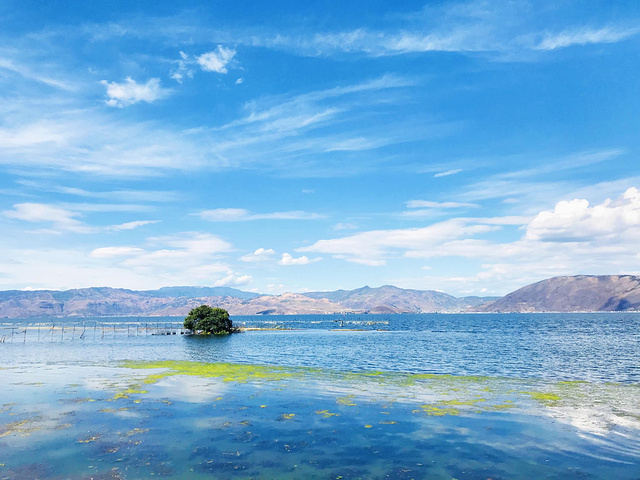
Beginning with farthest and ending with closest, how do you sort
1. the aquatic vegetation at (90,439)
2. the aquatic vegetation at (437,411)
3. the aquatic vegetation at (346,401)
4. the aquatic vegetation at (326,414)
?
the aquatic vegetation at (346,401)
the aquatic vegetation at (437,411)
the aquatic vegetation at (326,414)
the aquatic vegetation at (90,439)

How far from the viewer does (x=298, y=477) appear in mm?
22188

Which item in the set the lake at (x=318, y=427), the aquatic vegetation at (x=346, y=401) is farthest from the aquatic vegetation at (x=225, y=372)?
the aquatic vegetation at (x=346, y=401)

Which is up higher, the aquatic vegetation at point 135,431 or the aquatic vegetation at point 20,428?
the aquatic vegetation at point 20,428

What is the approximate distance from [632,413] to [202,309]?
176 metres

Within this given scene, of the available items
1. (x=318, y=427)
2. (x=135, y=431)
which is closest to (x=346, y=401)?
(x=318, y=427)

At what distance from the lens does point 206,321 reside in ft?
620

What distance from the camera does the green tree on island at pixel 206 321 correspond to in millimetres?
186875

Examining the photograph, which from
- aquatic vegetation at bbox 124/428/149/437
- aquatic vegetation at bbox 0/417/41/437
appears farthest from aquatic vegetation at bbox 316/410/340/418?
aquatic vegetation at bbox 0/417/41/437

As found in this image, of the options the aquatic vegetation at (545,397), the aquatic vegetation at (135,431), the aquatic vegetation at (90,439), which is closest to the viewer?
the aquatic vegetation at (90,439)

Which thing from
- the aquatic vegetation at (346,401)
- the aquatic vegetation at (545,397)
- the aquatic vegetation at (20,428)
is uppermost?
the aquatic vegetation at (20,428)

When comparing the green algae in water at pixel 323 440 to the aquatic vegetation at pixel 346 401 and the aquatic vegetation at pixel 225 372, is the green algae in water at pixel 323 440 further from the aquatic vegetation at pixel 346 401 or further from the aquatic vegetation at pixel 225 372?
the aquatic vegetation at pixel 225 372

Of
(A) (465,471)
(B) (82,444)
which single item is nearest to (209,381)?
(B) (82,444)

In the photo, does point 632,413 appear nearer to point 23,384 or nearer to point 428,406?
point 428,406

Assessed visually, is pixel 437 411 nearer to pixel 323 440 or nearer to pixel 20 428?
pixel 323 440
